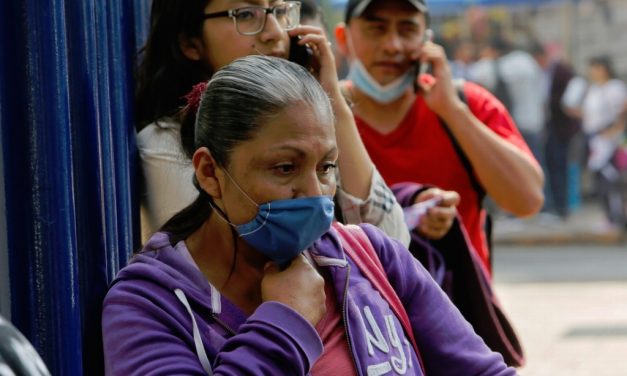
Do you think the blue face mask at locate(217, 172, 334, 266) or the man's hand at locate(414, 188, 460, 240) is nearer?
the blue face mask at locate(217, 172, 334, 266)

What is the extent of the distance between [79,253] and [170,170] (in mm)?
371

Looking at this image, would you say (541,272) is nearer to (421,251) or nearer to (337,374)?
(421,251)

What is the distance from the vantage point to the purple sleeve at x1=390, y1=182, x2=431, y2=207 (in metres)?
3.77

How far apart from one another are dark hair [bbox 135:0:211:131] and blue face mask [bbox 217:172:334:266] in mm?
844

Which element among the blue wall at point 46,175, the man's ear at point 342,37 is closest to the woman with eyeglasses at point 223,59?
the blue wall at point 46,175

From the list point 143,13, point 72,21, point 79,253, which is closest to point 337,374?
point 79,253

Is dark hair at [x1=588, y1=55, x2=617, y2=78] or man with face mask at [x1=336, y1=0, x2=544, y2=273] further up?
man with face mask at [x1=336, y1=0, x2=544, y2=273]

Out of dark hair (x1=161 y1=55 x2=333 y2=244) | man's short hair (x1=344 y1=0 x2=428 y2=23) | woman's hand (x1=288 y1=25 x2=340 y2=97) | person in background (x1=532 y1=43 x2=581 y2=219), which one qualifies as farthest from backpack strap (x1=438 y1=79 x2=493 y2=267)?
person in background (x1=532 y1=43 x2=581 y2=219)

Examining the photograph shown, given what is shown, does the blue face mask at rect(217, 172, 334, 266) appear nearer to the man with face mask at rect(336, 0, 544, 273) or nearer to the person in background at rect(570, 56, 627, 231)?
the man with face mask at rect(336, 0, 544, 273)

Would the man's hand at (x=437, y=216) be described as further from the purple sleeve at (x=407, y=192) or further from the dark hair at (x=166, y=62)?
the dark hair at (x=166, y=62)

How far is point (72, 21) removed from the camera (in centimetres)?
274

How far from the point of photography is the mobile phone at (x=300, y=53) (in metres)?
3.43

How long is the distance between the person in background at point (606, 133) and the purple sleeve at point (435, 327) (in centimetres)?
1298

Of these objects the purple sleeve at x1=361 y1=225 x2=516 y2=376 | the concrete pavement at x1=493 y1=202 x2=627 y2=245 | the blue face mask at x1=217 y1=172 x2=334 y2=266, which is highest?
the blue face mask at x1=217 y1=172 x2=334 y2=266
